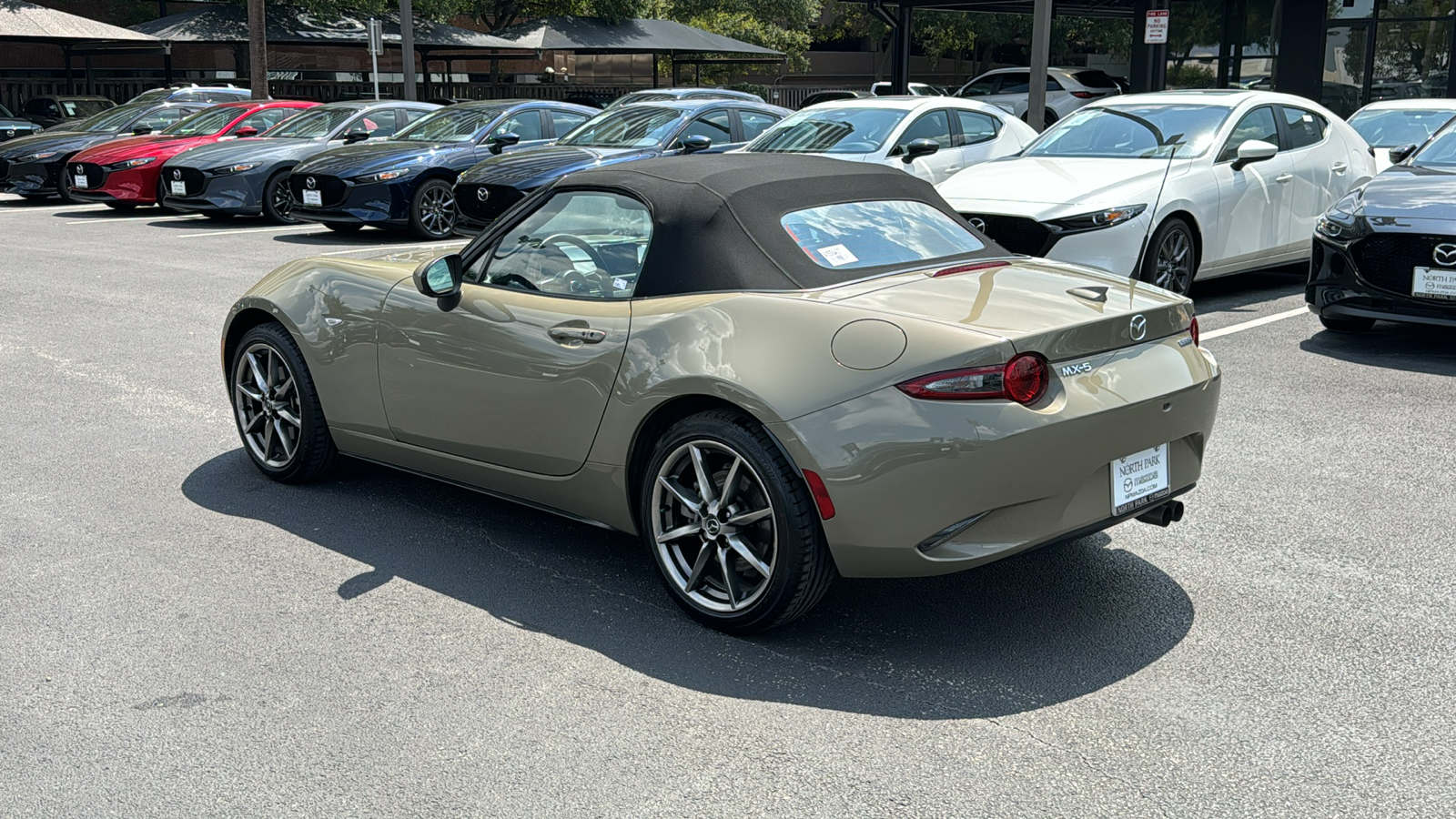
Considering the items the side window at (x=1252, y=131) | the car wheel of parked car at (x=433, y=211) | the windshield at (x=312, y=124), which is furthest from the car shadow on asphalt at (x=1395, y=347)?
the windshield at (x=312, y=124)

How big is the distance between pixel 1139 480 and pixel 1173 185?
5.85m

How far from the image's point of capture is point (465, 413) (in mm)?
4812

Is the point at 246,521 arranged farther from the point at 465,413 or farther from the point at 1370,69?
the point at 1370,69

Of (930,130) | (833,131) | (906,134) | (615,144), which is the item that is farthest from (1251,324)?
(615,144)

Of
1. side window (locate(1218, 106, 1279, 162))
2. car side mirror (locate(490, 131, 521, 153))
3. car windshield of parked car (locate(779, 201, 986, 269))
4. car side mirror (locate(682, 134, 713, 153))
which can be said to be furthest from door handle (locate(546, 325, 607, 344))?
car side mirror (locate(490, 131, 521, 153))

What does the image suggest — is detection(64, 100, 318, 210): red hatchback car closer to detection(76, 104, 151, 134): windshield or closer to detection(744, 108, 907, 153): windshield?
detection(76, 104, 151, 134): windshield

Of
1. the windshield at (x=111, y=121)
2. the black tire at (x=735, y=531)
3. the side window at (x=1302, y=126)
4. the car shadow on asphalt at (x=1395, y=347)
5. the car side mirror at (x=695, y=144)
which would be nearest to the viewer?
the black tire at (x=735, y=531)

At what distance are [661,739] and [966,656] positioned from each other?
100 centimetres

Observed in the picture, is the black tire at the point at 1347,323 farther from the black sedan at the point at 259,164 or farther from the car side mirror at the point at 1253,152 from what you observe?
the black sedan at the point at 259,164

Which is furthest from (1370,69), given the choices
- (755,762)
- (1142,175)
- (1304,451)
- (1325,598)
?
(755,762)

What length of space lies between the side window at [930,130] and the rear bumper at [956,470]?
27.7 feet

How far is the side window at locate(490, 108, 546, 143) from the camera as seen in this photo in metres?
16.3

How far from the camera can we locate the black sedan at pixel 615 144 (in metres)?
13.5

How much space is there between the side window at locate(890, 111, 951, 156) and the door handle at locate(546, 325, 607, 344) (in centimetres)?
799
